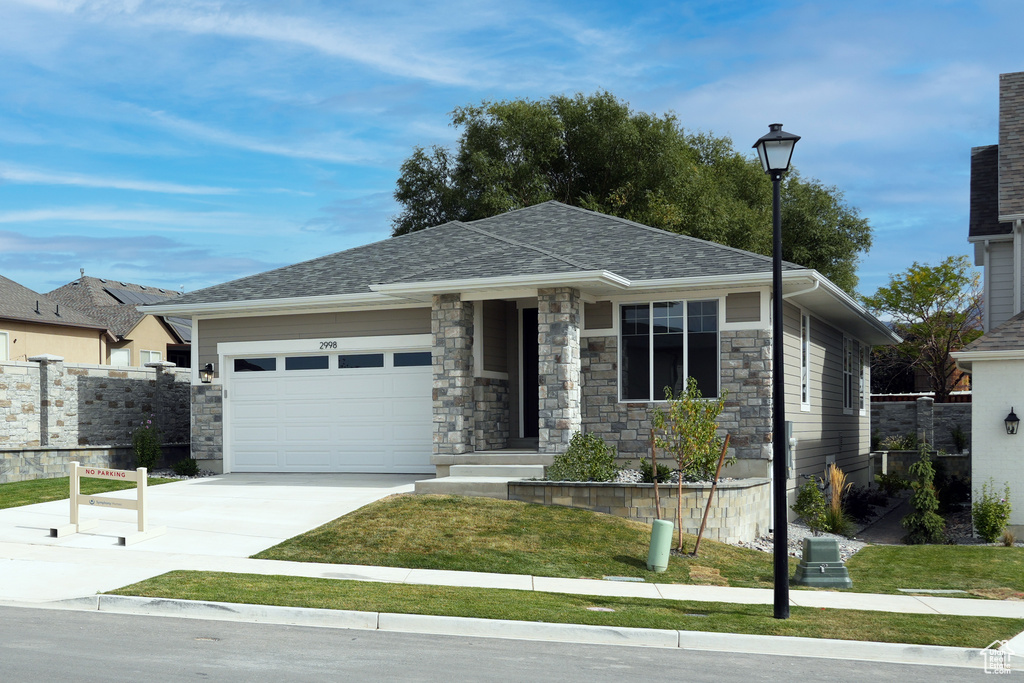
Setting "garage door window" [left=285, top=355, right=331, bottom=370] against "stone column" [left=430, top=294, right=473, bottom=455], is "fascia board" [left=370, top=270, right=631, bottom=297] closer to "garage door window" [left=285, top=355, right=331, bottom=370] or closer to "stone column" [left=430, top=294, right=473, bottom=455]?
"stone column" [left=430, top=294, right=473, bottom=455]

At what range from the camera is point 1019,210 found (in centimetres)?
1912

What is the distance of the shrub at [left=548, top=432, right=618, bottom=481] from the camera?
14789mm

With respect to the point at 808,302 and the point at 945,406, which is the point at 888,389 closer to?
the point at 945,406

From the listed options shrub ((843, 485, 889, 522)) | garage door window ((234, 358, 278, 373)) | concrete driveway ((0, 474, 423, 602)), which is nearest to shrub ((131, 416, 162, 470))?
concrete driveway ((0, 474, 423, 602))

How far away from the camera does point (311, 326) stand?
769 inches

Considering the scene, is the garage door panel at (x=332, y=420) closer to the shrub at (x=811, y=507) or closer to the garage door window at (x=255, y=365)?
the garage door window at (x=255, y=365)

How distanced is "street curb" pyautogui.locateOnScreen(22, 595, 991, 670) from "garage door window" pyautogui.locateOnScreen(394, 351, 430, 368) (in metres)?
9.65

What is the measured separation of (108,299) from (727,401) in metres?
33.1

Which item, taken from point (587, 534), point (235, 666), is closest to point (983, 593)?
point (587, 534)

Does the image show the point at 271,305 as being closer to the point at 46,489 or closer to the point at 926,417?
the point at 46,489

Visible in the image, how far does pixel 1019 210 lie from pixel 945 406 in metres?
14.2

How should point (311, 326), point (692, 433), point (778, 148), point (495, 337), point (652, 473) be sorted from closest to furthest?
point (778, 148)
point (692, 433)
point (652, 473)
point (495, 337)
point (311, 326)

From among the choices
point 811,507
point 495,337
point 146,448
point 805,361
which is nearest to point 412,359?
point 495,337

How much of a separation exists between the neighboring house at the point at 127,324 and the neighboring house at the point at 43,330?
2.33 feet
